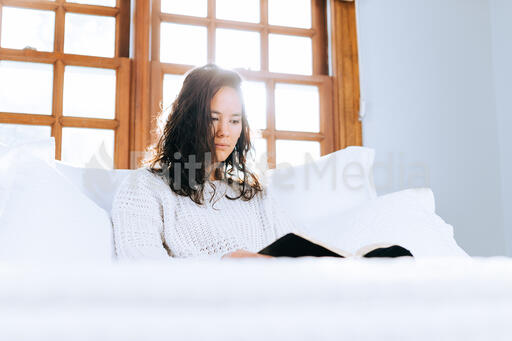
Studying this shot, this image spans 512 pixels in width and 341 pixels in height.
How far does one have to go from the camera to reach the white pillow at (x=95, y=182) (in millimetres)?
1437

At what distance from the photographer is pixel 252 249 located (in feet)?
5.10

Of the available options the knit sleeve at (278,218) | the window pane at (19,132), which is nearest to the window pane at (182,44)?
the window pane at (19,132)

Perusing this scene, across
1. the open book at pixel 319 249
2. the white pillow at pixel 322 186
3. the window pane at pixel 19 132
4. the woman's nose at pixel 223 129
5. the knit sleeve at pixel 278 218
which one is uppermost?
the window pane at pixel 19 132

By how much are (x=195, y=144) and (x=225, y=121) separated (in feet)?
0.46

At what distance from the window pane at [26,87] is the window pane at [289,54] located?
106 centimetres

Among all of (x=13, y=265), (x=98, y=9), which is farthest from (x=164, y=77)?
(x=13, y=265)

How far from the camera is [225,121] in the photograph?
1.68 m

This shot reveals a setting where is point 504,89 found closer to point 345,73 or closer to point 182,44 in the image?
point 345,73

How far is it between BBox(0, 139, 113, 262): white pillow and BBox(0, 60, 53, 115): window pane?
1123 millimetres

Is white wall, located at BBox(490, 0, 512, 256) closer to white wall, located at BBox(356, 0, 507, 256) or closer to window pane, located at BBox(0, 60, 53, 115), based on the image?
white wall, located at BBox(356, 0, 507, 256)

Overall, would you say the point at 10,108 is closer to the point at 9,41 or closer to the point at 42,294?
the point at 9,41

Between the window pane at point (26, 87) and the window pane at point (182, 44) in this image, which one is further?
the window pane at point (182, 44)

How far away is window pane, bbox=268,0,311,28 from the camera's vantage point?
2.73 meters

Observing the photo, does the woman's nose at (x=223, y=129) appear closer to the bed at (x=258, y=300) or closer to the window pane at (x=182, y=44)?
the window pane at (x=182, y=44)
